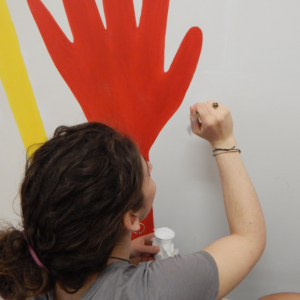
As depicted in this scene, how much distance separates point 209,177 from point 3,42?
0.75 meters

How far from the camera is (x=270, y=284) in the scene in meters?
0.70

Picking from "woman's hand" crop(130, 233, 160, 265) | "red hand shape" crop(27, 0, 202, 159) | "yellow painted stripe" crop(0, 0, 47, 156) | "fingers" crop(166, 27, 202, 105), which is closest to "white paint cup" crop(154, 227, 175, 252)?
"woman's hand" crop(130, 233, 160, 265)

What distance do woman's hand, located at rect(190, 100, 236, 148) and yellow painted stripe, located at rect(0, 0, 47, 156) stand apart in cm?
54

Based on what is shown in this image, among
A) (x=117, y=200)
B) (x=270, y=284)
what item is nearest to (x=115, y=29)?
(x=117, y=200)

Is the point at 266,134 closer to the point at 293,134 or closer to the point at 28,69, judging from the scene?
the point at 293,134

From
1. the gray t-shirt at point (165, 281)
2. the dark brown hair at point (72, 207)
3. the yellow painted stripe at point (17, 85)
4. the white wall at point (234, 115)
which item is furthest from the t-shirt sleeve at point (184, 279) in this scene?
the yellow painted stripe at point (17, 85)

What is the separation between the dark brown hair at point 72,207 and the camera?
1.38ft

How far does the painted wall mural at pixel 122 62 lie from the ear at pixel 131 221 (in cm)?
23

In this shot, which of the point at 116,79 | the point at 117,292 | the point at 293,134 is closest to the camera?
the point at 117,292

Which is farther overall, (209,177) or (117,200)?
(209,177)

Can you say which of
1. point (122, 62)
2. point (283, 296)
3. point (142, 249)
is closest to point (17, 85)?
point (122, 62)

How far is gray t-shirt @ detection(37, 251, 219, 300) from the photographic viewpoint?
44 cm

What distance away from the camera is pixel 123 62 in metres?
0.62

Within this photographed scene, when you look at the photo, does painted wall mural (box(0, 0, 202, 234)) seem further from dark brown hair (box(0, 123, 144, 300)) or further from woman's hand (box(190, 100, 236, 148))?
dark brown hair (box(0, 123, 144, 300))
